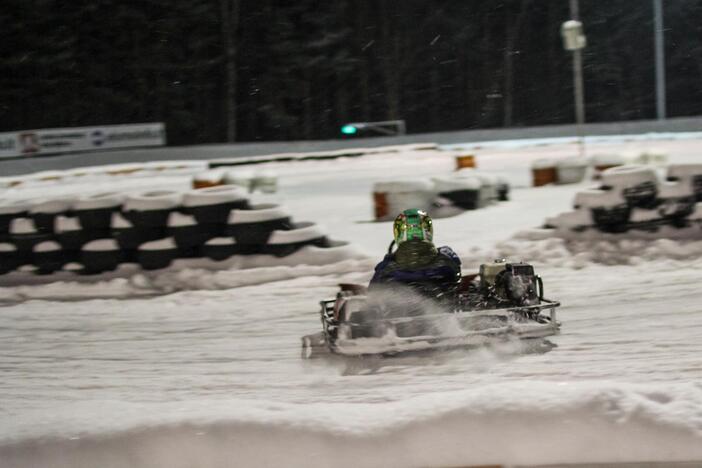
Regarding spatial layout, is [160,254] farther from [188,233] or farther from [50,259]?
[50,259]

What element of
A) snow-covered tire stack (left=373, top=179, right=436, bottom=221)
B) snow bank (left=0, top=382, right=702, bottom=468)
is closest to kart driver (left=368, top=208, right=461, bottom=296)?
snow bank (left=0, top=382, right=702, bottom=468)

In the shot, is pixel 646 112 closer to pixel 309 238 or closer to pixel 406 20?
pixel 406 20

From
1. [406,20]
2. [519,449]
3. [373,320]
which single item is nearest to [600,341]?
[373,320]

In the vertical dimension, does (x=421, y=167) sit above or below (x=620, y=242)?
above

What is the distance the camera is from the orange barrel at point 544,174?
1431 cm

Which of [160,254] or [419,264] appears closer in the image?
[419,264]

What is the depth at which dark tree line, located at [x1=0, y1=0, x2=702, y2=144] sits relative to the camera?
119 ft

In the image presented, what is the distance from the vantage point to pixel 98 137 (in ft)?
88.1

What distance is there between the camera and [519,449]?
10.2ft

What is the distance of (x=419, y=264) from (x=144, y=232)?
12.3 ft

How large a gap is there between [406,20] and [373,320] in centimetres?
3773

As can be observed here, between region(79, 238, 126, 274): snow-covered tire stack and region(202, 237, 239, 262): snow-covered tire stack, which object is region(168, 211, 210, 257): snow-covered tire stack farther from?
region(79, 238, 126, 274): snow-covered tire stack

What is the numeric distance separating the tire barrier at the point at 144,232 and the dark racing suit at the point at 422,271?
2943mm

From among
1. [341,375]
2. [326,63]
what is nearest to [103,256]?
[341,375]
